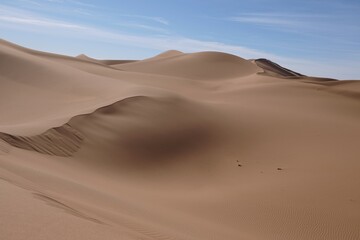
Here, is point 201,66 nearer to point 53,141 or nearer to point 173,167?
point 173,167

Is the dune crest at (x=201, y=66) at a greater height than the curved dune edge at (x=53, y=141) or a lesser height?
greater

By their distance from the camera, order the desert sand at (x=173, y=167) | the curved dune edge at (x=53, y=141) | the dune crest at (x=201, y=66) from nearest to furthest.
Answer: the desert sand at (x=173, y=167)
the curved dune edge at (x=53, y=141)
the dune crest at (x=201, y=66)

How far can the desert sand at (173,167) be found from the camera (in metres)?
6.05

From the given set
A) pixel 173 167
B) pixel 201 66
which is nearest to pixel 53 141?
pixel 173 167

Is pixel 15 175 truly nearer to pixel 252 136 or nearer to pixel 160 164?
pixel 160 164

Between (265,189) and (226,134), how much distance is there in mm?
5248

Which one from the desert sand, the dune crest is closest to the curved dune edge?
the desert sand

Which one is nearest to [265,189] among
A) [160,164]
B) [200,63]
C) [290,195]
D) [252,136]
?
[290,195]

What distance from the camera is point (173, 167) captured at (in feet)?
40.4

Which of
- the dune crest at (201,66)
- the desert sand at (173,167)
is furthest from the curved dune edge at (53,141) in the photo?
the dune crest at (201,66)

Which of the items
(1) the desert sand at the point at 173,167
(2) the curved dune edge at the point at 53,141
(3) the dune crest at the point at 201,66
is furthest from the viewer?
(3) the dune crest at the point at 201,66

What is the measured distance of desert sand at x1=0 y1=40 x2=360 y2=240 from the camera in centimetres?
605

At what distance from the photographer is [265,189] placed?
10016 mm

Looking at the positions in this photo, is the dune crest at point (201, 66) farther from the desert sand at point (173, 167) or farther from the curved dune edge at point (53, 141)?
the curved dune edge at point (53, 141)
